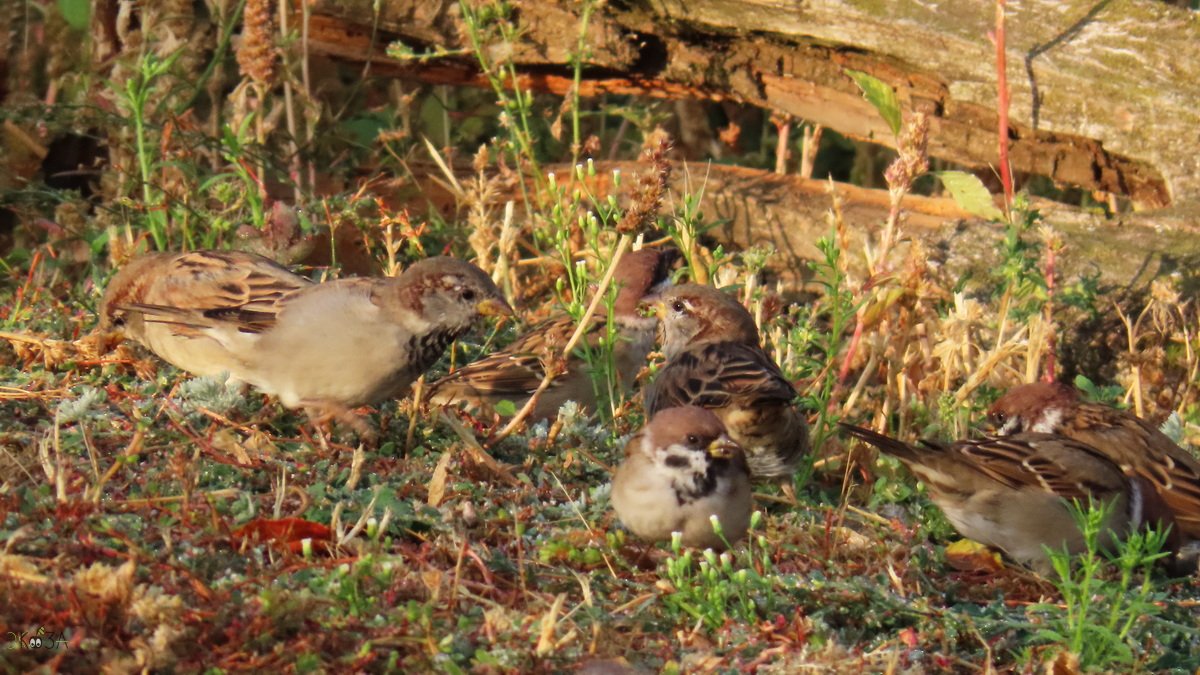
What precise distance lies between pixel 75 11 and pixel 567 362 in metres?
3.59

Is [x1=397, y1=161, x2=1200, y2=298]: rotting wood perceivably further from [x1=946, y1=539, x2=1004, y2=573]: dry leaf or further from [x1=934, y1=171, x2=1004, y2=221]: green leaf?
[x1=946, y1=539, x2=1004, y2=573]: dry leaf

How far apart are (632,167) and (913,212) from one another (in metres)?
1.50

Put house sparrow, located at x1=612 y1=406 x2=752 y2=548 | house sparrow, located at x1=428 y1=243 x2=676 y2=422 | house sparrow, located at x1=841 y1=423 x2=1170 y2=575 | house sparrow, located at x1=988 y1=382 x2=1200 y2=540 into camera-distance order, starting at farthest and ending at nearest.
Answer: house sparrow, located at x1=428 y1=243 x2=676 y2=422 → house sparrow, located at x1=988 y1=382 x2=1200 y2=540 → house sparrow, located at x1=841 y1=423 x2=1170 y2=575 → house sparrow, located at x1=612 y1=406 x2=752 y2=548

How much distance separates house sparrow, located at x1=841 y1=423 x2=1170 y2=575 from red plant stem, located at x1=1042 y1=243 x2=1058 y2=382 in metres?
1.13

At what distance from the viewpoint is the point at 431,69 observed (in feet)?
25.9

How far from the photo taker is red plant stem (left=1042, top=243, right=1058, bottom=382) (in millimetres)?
6257

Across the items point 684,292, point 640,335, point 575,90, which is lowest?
point 640,335

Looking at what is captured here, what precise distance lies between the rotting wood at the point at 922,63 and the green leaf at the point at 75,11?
1167mm

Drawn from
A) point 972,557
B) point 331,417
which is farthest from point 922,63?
point 331,417

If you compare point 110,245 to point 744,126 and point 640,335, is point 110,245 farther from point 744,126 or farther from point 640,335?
point 744,126

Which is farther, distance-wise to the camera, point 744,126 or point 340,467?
point 744,126

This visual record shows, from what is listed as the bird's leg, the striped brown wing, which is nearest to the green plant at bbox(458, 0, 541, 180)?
the striped brown wing

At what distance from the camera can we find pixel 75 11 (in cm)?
742

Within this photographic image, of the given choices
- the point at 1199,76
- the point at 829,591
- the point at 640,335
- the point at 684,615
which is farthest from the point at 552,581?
the point at 1199,76
